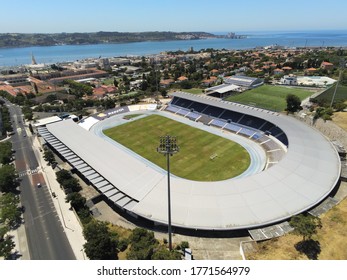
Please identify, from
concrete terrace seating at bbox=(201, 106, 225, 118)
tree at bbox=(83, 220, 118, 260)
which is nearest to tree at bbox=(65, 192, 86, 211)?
tree at bbox=(83, 220, 118, 260)

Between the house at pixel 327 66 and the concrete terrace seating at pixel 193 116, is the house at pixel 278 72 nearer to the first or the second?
the house at pixel 327 66

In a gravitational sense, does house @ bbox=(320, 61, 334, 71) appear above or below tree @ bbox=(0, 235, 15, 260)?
above

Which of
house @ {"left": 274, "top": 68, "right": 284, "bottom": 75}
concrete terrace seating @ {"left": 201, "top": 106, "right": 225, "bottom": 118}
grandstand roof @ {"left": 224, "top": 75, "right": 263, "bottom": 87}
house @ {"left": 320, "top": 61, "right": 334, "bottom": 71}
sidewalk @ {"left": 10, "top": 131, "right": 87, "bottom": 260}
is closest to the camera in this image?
sidewalk @ {"left": 10, "top": 131, "right": 87, "bottom": 260}

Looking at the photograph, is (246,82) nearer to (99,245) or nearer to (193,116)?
(193,116)

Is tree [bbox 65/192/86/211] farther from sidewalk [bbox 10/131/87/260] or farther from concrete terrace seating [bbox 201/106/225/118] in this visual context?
concrete terrace seating [bbox 201/106/225/118]

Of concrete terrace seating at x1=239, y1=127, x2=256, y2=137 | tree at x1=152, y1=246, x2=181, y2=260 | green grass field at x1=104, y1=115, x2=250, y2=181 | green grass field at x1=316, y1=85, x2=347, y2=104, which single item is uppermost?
tree at x1=152, y1=246, x2=181, y2=260

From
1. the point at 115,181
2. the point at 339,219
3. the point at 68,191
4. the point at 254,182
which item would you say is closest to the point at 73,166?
the point at 68,191

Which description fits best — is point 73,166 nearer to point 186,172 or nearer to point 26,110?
point 186,172
